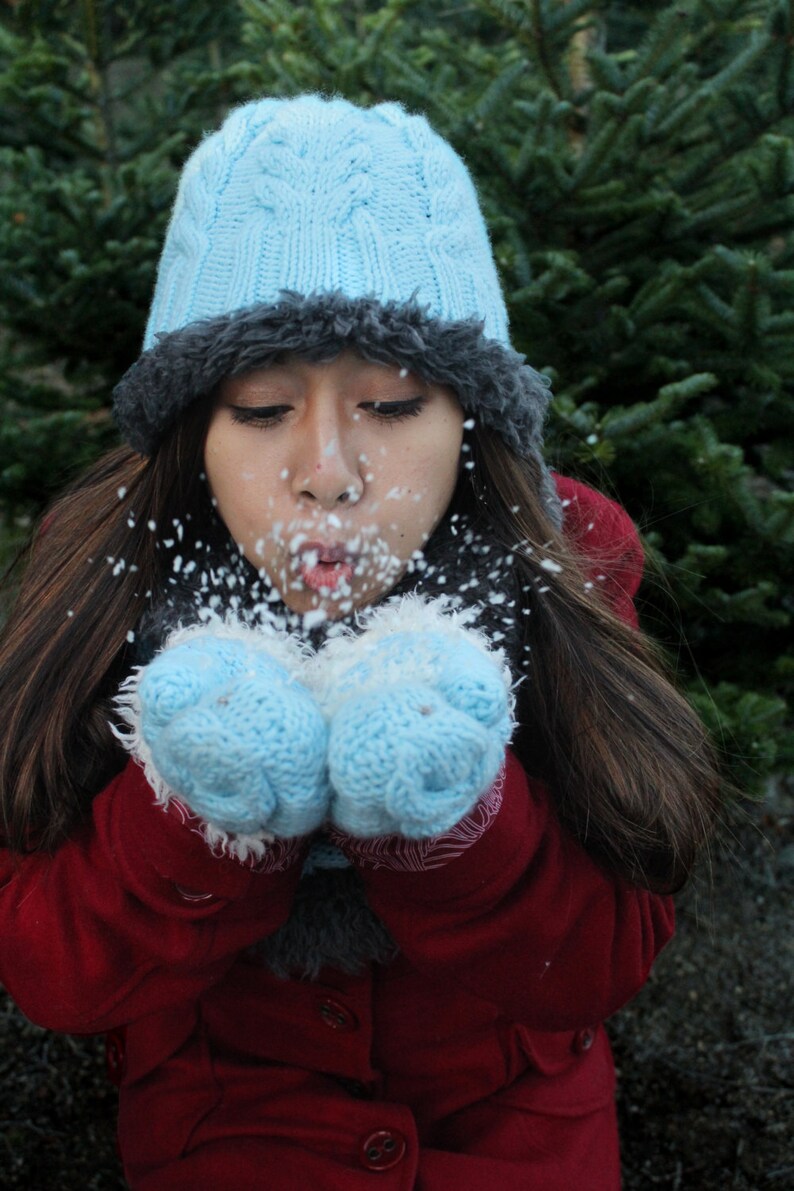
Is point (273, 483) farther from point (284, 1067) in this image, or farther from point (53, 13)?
point (53, 13)

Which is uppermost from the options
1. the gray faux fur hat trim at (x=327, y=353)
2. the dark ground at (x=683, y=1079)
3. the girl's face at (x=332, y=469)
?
the gray faux fur hat trim at (x=327, y=353)

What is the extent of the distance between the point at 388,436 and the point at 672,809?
664 mm

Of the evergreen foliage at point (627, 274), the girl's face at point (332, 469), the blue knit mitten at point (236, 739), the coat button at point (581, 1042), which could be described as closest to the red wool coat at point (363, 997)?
the coat button at point (581, 1042)

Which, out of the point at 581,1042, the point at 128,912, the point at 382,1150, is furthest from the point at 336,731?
the point at 581,1042

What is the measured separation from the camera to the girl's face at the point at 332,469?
135 centimetres

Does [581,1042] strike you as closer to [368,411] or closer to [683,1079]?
[683,1079]

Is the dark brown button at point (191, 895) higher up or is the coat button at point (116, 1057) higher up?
the dark brown button at point (191, 895)

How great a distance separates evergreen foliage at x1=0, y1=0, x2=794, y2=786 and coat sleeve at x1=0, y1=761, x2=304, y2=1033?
1105mm

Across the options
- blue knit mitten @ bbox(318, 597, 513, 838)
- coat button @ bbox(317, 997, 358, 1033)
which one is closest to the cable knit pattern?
blue knit mitten @ bbox(318, 597, 513, 838)

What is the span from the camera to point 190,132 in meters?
3.45

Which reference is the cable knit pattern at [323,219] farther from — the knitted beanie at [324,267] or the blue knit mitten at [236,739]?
the blue knit mitten at [236,739]

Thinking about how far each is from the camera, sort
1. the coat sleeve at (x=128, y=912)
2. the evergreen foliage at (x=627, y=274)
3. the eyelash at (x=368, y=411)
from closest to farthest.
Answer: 1. the coat sleeve at (x=128, y=912)
2. the eyelash at (x=368, y=411)
3. the evergreen foliage at (x=627, y=274)

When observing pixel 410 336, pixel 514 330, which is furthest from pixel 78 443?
pixel 410 336

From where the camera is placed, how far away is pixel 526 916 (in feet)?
4.40
